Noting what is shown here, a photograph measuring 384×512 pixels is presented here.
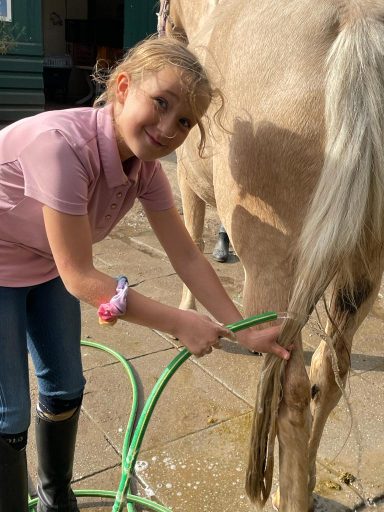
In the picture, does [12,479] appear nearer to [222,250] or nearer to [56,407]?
[56,407]

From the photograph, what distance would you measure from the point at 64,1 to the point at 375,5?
12.8 meters

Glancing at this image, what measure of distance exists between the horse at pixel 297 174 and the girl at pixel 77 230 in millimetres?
191

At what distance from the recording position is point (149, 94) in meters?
1.43

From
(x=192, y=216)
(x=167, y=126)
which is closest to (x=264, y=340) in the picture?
(x=167, y=126)

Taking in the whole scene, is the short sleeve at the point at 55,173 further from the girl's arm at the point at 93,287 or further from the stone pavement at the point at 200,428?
the stone pavement at the point at 200,428

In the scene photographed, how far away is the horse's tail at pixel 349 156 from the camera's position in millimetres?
1600

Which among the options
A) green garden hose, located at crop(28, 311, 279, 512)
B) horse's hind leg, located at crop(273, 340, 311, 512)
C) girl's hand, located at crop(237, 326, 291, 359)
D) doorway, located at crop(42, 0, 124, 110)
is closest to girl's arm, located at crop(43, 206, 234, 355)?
green garden hose, located at crop(28, 311, 279, 512)

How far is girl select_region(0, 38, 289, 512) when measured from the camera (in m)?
1.41

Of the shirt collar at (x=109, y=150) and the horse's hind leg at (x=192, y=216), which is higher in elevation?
the shirt collar at (x=109, y=150)

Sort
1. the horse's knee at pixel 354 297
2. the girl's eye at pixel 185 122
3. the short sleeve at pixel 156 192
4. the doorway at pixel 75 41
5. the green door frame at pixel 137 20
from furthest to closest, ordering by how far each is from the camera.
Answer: the doorway at pixel 75 41
the green door frame at pixel 137 20
the horse's knee at pixel 354 297
the short sleeve at pixel 156 192
the girl's eye at pixel 185 122

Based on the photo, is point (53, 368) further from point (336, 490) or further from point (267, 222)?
point (336, 490)

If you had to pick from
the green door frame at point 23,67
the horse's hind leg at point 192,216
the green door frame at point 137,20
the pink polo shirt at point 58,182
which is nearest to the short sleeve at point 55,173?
the pink polo shirt at point 58,182

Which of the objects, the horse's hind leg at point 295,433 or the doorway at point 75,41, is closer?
the horse's hind leg at point 295,433

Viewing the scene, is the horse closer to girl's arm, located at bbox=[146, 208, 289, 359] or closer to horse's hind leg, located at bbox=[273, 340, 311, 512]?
horse's hind leg, located at bbox=[273, 340, 311, 512]
